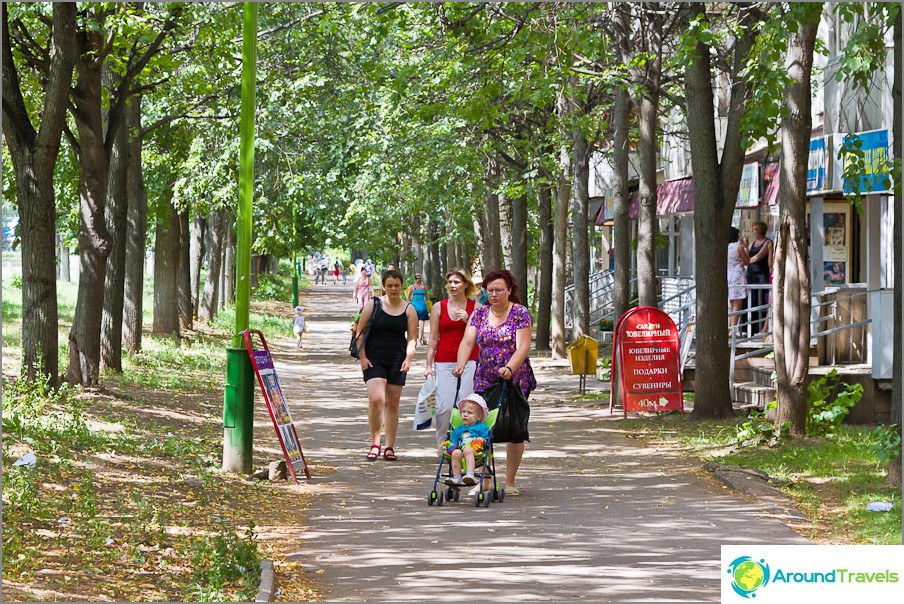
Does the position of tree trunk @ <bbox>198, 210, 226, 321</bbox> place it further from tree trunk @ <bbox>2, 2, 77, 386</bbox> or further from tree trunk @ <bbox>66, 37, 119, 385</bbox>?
tree trunk @ <bbox>2, 2, 77, 386</bbox>

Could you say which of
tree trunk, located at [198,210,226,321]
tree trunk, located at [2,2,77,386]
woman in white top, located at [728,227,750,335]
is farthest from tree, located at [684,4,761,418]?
tree trunk, located at [198,210,226,321]

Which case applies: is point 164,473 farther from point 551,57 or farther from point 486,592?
point 551,57

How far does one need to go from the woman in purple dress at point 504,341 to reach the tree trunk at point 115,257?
9.55 meters

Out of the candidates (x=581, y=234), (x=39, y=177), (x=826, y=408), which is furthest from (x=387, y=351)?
(x=581, y=234)

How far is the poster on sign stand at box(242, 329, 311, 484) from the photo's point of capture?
39.0ft

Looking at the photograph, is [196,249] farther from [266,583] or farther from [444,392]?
[266,583]

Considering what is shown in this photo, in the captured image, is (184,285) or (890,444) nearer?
→ (890,444)

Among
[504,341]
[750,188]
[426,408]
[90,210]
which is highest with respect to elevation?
[750,188]

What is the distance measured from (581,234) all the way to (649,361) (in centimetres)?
887

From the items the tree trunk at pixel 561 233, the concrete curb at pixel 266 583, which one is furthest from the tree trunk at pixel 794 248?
the tree trunk at pixel 561 233

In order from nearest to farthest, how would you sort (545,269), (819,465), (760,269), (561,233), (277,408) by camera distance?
(277,408) < (819,465) < (760,269) < (561,233) < (545,269)

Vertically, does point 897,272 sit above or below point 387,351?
above

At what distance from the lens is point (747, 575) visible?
6.60 m

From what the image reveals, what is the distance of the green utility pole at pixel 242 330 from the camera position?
11.9 m
